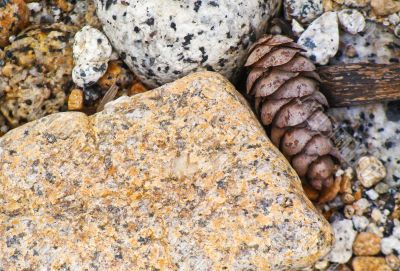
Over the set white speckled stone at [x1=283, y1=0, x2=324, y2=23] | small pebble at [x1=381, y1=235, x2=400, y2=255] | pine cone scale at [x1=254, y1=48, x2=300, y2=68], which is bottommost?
small pebble at [x1=381, y1=235, x2=400, y2=255]

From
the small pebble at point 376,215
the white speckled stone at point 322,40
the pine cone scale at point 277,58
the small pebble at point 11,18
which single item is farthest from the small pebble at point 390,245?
the small pebble at point 11,18

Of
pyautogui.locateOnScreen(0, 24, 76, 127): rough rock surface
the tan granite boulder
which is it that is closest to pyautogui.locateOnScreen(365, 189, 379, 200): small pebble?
the tan granite boulder

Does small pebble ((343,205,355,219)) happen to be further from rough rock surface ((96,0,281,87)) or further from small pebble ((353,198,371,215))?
rough rock surface ((96,0,281,87))

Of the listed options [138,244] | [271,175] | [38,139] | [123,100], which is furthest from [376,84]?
[38,139]

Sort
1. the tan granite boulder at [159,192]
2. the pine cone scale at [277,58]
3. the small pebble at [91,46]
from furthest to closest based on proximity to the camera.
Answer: the small pebble at [91,46] → the pine cone scale at [277,58] → the tan granite boulder at [159,192]

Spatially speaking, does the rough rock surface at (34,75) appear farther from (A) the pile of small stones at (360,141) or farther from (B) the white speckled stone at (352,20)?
(B) the white speckled stone at (352,20)

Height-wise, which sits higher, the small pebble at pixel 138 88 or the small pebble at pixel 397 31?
the small pebble at pixel 397 31

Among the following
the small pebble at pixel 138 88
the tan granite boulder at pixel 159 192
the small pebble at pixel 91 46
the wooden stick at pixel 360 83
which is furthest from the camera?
the small pebble at pixel 138 88
